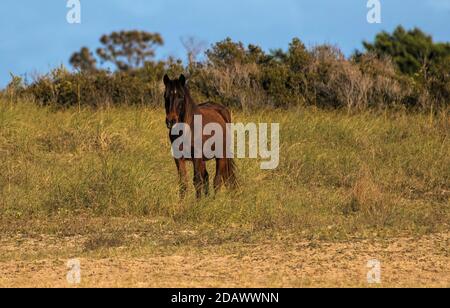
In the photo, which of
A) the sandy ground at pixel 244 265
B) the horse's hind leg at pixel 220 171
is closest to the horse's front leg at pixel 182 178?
the horse's hind leg at pixel 220 171

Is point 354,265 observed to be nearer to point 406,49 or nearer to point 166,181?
point 166,181

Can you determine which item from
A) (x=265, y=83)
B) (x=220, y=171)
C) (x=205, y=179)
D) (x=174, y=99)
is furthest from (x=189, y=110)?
(x=265, y=83)

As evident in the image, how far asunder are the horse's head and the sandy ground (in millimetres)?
2359

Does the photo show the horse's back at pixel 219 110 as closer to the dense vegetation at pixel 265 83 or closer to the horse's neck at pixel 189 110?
the horse's neck at pixel 189 110

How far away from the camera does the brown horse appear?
486 inches

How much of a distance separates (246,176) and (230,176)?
0.83 metres

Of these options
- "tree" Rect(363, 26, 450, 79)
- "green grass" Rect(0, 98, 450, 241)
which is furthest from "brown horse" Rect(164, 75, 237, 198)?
"tree" Rect(363, 26, 450, 79)

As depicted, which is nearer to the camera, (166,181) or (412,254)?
(412,254)

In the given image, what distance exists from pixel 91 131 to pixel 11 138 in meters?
1.38

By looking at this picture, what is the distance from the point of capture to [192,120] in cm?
1273

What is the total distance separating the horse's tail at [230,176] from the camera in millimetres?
13383

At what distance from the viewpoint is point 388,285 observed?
8148 millimetres
